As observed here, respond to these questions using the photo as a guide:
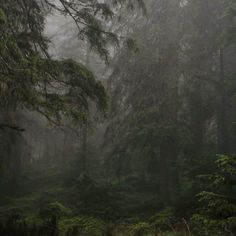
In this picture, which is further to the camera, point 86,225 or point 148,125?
point 148,125

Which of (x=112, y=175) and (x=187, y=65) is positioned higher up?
(x=187, y=65)

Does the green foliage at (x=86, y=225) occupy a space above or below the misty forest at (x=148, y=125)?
below

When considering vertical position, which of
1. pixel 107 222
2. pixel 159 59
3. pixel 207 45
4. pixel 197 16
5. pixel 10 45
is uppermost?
pixel 197 16

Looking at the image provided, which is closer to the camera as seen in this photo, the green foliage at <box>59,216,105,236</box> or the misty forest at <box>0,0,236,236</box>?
the green foliage at <box>59,216,105,236</box>

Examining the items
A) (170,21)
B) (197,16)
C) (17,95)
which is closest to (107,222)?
(17,95)

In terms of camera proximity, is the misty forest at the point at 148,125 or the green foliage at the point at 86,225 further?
the misty forest at the point at 148,125

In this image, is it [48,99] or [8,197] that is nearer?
[48,99]

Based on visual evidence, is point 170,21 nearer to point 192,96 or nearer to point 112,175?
point 192,96

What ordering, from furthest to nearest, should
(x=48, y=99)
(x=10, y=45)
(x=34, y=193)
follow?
(x=34, y=193) < (x=48, y=99) < (x=10, y=45)

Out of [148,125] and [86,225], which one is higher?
[148,125]

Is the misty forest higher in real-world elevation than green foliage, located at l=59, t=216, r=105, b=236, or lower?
higher

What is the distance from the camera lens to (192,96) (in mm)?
21500

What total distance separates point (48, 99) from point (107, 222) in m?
6.68

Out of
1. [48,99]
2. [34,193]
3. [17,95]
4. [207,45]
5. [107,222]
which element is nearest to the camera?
[17,95]
